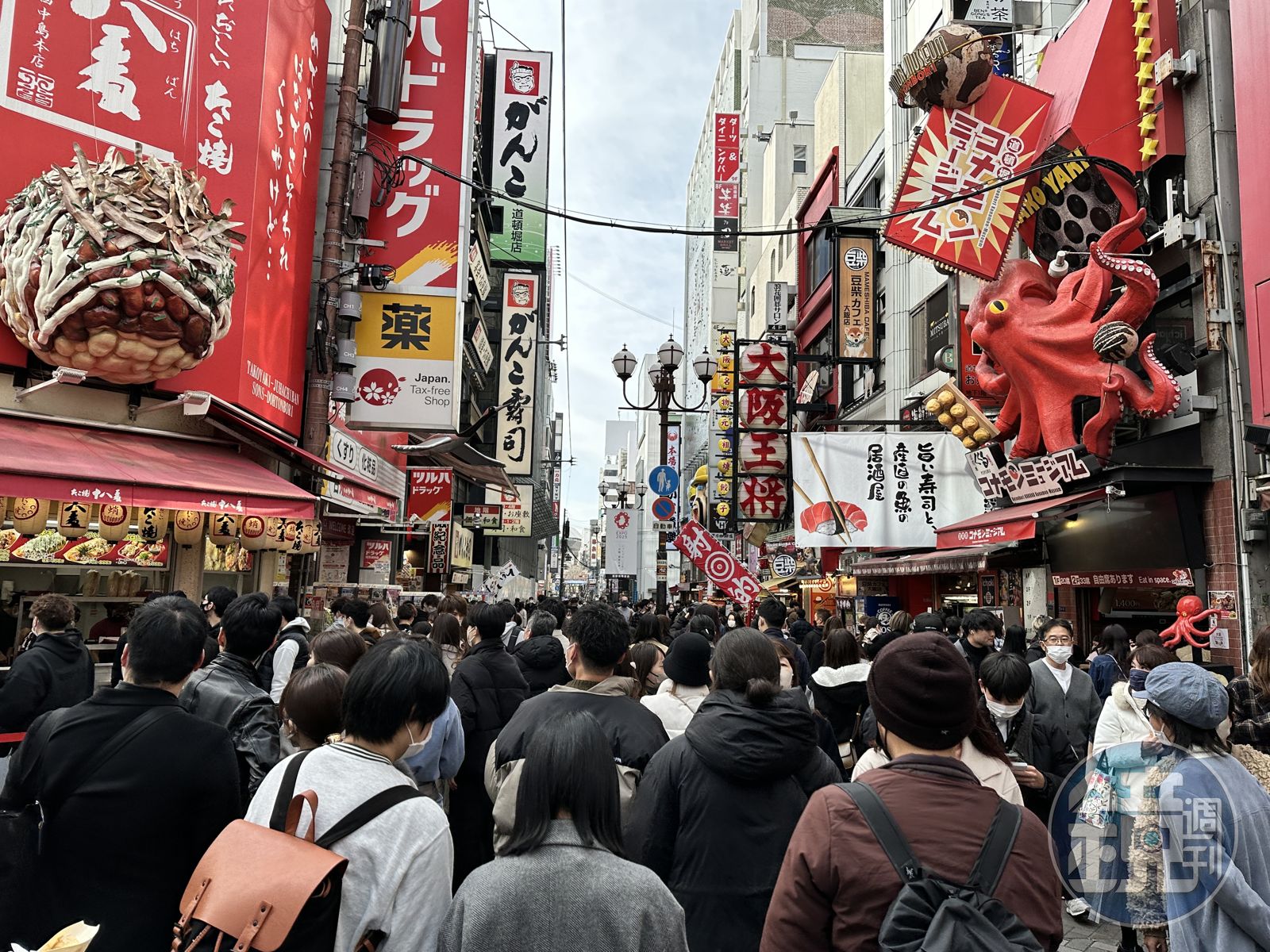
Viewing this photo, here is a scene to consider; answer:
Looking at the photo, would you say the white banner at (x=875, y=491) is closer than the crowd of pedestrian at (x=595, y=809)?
No

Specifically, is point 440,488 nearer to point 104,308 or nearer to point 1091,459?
point 104,308

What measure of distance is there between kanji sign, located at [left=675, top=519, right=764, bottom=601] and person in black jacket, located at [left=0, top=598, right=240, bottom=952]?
9.86 m

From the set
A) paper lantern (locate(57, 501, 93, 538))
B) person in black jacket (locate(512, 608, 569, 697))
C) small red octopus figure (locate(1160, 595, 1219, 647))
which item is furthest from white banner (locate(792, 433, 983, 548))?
paper lantern (locate(57, 501, 93, 538))

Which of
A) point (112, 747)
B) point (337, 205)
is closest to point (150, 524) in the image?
point (337, 205)

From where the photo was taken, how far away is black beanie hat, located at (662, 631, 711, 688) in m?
5.07

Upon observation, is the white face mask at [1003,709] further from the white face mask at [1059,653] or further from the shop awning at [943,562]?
the shop awning at [943,562]

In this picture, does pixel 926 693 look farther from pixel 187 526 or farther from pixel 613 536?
pixel 613 536

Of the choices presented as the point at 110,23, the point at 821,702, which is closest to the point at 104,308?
the point at 110,23

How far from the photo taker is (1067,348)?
13156mm

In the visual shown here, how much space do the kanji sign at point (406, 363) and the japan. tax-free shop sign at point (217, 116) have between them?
1.20m

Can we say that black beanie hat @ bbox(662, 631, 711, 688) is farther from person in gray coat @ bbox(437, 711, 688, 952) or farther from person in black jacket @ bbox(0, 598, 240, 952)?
person in gray coat @ bbox(437, 711, 688, 952)

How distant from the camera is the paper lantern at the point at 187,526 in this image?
1217cm

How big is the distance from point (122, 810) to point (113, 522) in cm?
868

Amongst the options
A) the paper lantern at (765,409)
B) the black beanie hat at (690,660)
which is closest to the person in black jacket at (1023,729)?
the black beanie hat at (690,660)
